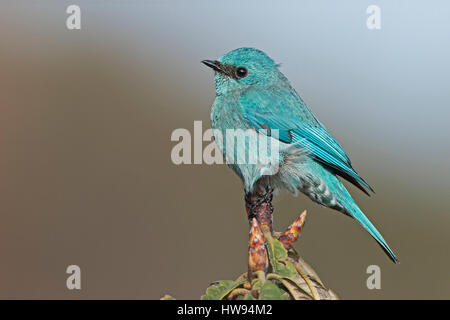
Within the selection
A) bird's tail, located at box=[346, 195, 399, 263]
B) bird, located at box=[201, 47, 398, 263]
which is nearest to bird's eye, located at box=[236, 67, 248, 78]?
bird, located at box=[201, 47, 398, 263]

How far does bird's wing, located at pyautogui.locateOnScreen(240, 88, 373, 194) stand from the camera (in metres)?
4.39

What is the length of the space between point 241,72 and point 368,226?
75.5 inches

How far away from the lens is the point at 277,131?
456cm

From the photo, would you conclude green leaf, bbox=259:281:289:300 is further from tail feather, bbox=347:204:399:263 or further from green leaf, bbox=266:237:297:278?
tail feather, bbox=347:204:399:263

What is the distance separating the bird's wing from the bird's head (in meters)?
0.12

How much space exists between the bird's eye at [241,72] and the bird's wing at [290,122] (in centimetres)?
18

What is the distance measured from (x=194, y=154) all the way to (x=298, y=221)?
1620mm

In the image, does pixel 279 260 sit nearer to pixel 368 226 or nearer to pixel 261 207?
pixel 261 207

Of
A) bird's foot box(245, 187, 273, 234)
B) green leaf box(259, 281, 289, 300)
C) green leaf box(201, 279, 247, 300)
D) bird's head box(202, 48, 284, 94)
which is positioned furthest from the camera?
bird's head box(202, 48, 284, 94)

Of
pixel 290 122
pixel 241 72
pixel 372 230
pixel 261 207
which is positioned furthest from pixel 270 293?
pixel 241 72

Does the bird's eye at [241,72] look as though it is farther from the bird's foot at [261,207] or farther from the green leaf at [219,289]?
the green leaf at [219,289]

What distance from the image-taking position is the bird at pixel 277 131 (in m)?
4.37

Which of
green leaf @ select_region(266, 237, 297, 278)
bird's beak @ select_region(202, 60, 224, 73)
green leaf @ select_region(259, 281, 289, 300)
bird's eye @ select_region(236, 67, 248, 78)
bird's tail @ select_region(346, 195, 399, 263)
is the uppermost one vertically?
bird's beak @ select_region(202, 60, 224, 73)

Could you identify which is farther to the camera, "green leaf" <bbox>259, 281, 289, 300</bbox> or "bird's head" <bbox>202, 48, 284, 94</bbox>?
"bird's head" <bbox>202, 48, 284, 94</bbox>
